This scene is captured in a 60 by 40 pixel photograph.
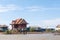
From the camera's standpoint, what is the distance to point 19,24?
319ft

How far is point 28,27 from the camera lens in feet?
332

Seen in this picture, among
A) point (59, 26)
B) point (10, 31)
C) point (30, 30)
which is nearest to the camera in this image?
point (10, 31)

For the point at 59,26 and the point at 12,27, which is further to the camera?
the point at 59,26

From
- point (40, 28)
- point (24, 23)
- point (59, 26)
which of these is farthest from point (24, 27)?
point (59, 26)

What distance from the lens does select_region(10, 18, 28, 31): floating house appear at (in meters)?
95.3

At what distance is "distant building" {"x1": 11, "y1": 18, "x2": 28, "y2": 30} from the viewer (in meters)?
95.4

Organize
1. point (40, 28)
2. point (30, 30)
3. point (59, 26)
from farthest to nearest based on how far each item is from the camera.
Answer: point (59, 26)
point (40, 28)
point (30, 30)

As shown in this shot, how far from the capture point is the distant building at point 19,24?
95419mm

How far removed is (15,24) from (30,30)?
6578 mm

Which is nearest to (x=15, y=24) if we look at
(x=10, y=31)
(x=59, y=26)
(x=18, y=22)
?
(x=18, y=22)

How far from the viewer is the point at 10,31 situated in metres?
90.6

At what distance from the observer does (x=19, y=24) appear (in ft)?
319

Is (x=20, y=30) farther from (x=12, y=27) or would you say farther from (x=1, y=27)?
(x=1, y=27)

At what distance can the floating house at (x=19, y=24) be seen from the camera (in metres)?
95.3
